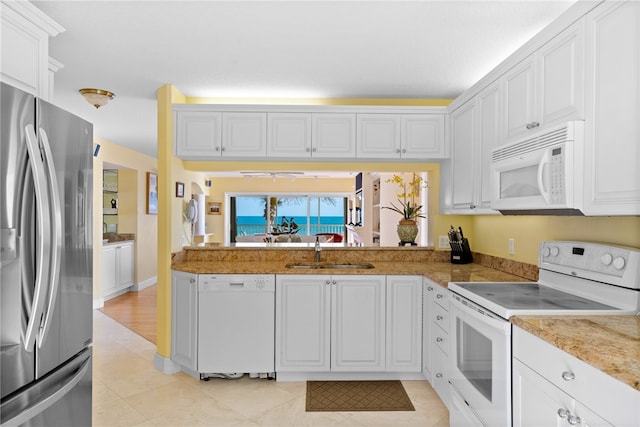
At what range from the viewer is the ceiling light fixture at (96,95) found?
3.22m

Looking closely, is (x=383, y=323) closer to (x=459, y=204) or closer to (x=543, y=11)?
(x=459, y=204)

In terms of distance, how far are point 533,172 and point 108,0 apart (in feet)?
7.78

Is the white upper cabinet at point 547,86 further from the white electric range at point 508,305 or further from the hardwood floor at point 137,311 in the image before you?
the hardwood floor at point 137,311

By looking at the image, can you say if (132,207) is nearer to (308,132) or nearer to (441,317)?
(308,132)

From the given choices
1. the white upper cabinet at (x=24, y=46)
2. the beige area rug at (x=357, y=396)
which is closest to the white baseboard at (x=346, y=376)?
the beige area rug at (x=357, y=396)

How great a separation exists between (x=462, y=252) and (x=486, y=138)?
1.15m

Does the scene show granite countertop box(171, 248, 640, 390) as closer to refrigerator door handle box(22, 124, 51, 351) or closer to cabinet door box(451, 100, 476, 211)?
cabinet door box(451, 100, 476, 211)

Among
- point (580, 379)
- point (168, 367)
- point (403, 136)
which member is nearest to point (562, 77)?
point (580, 379)

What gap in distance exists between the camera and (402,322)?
3.00m

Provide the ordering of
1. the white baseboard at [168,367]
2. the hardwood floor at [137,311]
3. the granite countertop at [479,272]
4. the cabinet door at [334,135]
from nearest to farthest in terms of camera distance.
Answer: the granite countertop at [479,272], the white baseboard at [168,367], the cabinet door at [334,135], the hardwood floor at [137,311]

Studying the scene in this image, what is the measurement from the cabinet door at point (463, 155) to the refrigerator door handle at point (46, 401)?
8.49 feet

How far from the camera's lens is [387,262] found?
3543 millimetres

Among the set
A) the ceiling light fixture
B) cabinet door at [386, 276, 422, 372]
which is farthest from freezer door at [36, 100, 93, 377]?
cabinet door at [386, 276, 422, 372]

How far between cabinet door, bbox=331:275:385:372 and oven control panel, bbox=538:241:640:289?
120 cm
